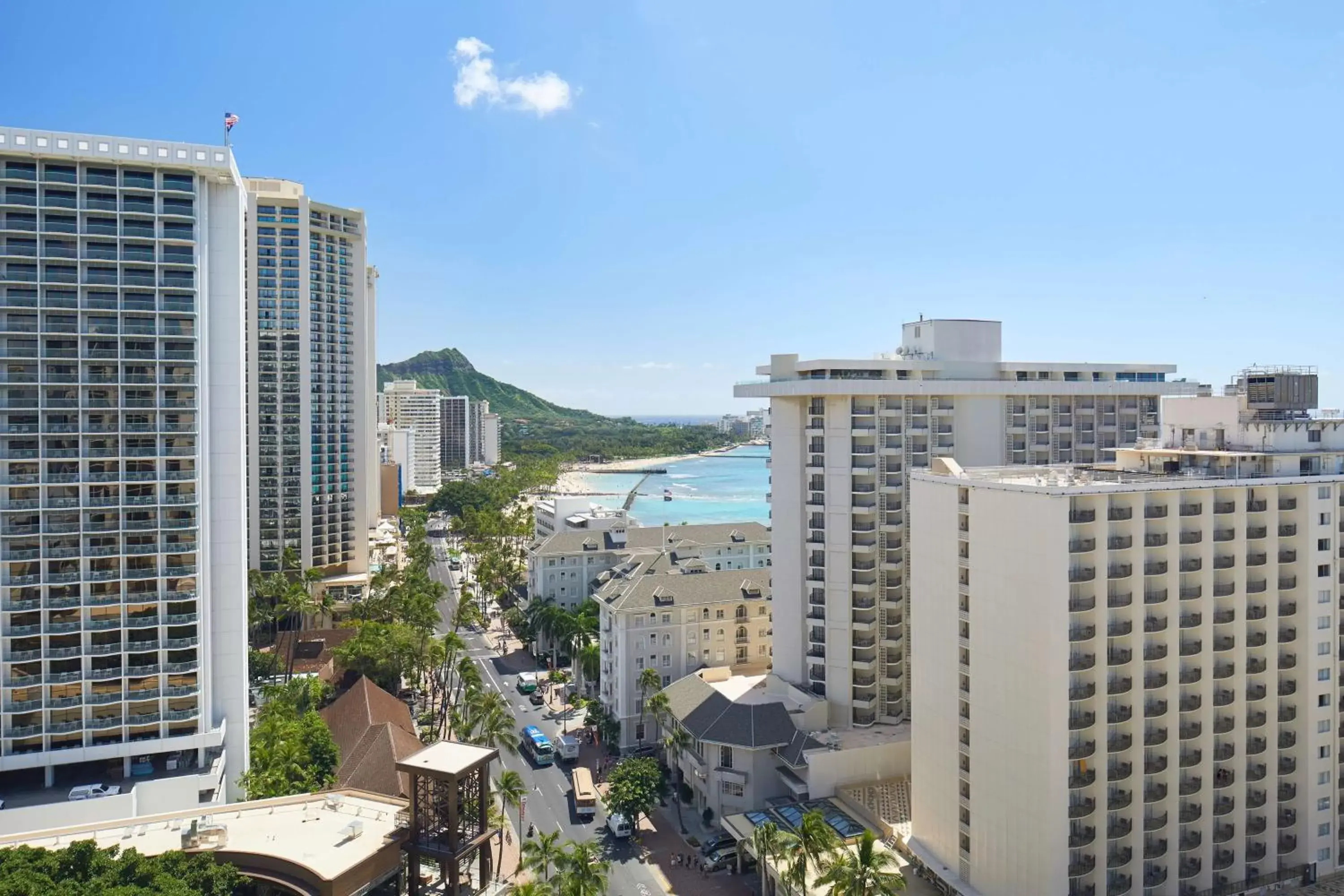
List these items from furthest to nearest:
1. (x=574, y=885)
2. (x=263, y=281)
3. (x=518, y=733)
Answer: (x=263, y=281), (x=518, y=733), (x=574, y=885)

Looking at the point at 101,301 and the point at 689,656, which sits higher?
the point at 101,301

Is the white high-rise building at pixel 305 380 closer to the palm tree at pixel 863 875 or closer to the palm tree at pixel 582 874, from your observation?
the palm tree at pixel 582 874

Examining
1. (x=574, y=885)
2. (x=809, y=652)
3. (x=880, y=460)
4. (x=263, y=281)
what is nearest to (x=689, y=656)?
(x=809, y=652)

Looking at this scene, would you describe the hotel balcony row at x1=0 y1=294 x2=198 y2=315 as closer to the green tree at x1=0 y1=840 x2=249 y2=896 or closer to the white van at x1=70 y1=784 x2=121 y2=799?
the white van at x1=70 y1=784 x2=121 y2=799

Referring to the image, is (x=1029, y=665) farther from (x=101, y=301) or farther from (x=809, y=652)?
(x=101, y=301)

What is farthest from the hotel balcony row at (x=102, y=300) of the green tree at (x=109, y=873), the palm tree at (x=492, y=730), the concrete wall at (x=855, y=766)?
the concrete wall at (x=855, y=766)

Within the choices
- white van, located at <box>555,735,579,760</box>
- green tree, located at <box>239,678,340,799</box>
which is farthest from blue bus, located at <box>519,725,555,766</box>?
green tree, located at <box>239,678,340,799</box>

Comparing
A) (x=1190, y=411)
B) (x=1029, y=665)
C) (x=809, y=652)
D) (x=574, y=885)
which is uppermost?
(x=1190, y=411)

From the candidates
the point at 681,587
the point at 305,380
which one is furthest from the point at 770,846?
the point at 305,380
